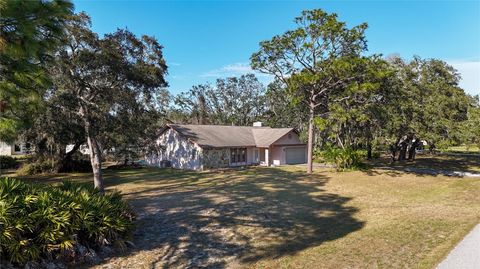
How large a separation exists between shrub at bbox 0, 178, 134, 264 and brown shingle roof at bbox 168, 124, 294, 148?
68.3 feet

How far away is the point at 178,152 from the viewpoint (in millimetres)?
32281

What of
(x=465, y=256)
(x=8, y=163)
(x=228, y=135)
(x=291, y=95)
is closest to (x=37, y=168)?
(x=8, y=163)

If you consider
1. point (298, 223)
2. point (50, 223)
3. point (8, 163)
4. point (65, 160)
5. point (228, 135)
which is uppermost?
point (228, 135)

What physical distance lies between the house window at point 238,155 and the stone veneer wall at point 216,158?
71 centimetres

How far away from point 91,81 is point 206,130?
1630cm

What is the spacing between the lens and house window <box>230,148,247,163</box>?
33719 millimetres

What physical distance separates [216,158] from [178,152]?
3802 mm

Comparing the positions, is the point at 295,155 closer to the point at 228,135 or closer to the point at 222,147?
the point at 228,135

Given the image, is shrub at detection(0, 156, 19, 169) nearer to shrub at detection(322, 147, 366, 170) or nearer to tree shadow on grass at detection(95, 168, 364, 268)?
tree shadow on grass at detection(95, 168, 364, 268)

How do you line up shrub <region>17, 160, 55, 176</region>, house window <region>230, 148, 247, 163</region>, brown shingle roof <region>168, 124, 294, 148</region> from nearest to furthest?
shrub <region>17, 160, 55, 176</region> → brown shingle roof <region>168, 124, 294, 148</region> → house window <region>230, 148, 247, 163</region>

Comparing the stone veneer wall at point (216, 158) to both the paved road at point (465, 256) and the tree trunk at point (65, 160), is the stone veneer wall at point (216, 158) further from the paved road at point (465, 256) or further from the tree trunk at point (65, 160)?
the paved road at point (465, 256)

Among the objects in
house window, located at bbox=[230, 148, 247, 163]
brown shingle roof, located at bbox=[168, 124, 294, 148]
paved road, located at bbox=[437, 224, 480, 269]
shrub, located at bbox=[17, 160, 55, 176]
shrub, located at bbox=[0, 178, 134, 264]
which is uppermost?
brown shingle roof, located at bbox=[168, 124, 294, 148]

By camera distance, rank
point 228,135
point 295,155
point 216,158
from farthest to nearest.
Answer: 1. point 295,155
2. point 228,135
3. point 216,158

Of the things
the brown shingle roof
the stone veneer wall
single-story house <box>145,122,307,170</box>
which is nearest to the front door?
single-story house <box>145,122,307,170</box>
